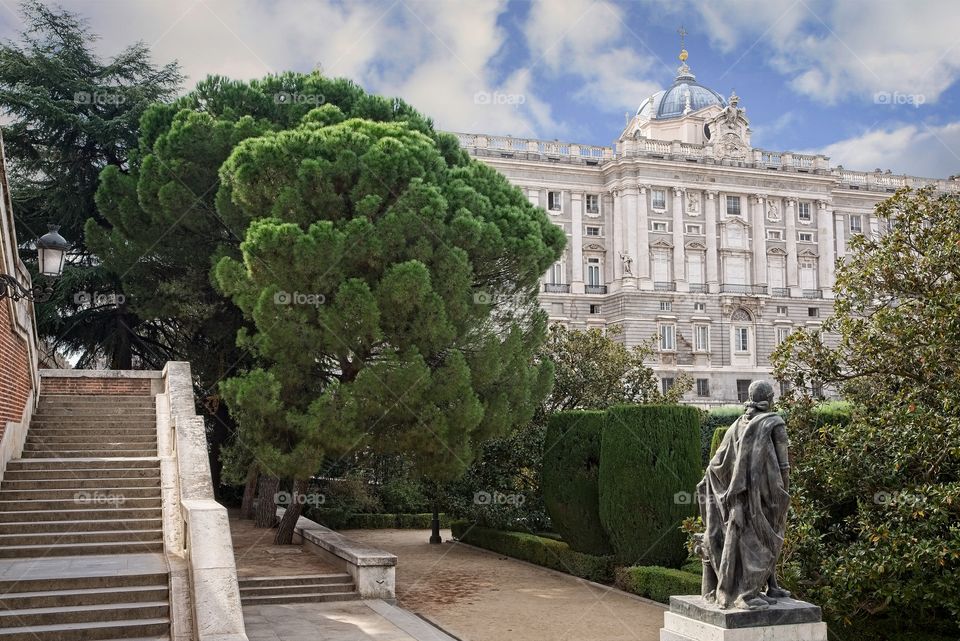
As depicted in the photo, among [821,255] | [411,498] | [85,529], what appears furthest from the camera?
[821,255]

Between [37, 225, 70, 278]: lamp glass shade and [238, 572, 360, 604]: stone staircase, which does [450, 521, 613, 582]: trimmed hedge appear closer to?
[238, 572, 360, 604]: stone staircase

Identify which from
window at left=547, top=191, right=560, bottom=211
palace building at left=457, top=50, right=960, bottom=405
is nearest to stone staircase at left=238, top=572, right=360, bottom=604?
palace building at left=457, top=50, right=960, bottom=405

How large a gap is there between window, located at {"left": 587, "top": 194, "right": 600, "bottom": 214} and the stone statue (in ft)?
173

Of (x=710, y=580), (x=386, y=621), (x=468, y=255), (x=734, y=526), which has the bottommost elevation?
(x=386, y=621)

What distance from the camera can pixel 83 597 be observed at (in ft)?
29.5

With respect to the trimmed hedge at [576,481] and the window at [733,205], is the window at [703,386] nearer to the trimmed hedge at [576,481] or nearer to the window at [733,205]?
the window at [733,205]

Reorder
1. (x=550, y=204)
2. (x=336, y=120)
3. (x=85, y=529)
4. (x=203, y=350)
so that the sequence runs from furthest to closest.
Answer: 1. (x=550, y=204)
2. (x=203, y=350)
3. (x=336, y=120)
4. (x=85, y=529)

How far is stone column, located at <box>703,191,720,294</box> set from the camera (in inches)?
2301

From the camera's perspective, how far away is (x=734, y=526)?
6.71 m

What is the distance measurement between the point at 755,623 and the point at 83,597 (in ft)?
22.5

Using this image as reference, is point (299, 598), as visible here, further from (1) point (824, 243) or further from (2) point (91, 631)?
(1) point (824, 243)

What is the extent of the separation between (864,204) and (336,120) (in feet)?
192

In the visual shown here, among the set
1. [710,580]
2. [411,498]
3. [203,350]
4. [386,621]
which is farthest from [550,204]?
[710,580]

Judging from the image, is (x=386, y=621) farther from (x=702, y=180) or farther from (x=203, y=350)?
(x=702, y=180)
